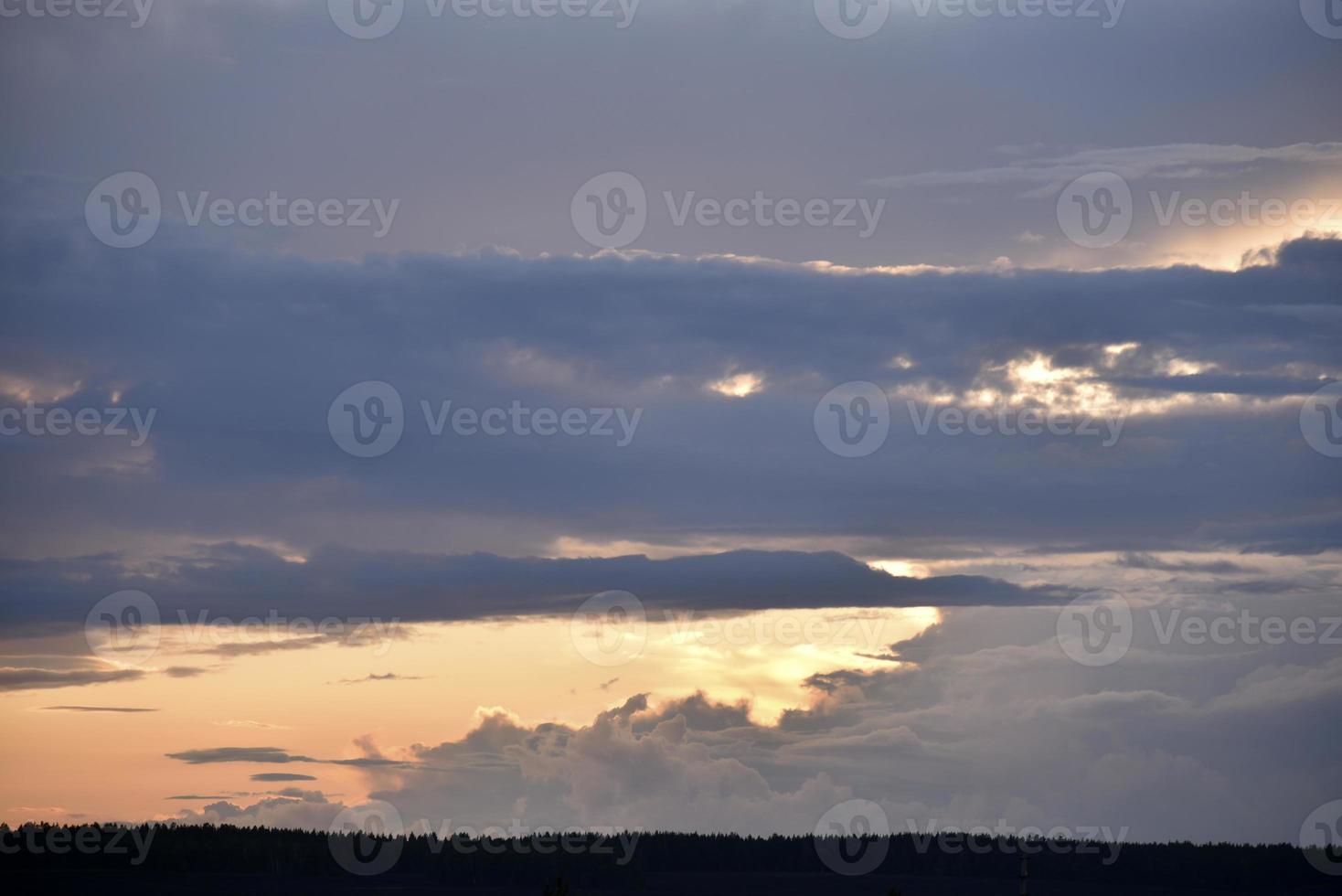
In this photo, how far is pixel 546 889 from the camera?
393 feet

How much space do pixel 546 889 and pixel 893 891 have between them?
87.6ft

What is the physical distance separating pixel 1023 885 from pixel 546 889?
37.4 meters

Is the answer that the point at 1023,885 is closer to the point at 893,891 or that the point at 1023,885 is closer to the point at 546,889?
the point at 893,891

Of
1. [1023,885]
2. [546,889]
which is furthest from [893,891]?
[546,889]

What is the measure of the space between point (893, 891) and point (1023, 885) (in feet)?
35.8

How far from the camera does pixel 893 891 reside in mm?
119938

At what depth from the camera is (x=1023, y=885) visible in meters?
122
